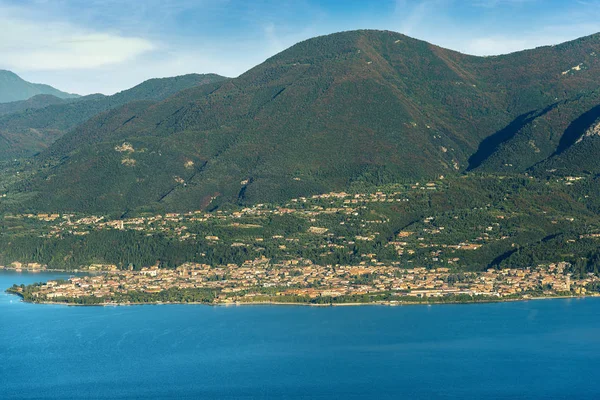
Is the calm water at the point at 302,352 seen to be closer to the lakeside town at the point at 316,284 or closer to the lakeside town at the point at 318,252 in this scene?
the lakeside town at the point at 316,284

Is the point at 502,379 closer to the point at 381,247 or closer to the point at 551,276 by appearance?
the point at 551,276

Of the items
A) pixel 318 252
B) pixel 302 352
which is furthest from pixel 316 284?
pixel 302 352

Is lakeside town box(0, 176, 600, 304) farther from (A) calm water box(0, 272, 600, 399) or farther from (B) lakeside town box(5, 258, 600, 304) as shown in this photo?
(A) calm water box(0, 272, 600, 399)

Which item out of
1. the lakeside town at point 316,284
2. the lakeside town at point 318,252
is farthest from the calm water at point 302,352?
the lakeside town at point 318,252

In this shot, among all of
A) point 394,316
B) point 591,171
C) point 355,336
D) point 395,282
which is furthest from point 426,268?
point 591,171

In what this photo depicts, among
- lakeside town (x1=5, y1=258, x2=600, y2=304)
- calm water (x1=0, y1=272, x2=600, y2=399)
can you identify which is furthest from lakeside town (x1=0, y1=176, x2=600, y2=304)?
calm water (x1=0, y1=272, x2=600, y2=399)

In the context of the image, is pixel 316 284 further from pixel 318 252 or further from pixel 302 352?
pixel 302 352
